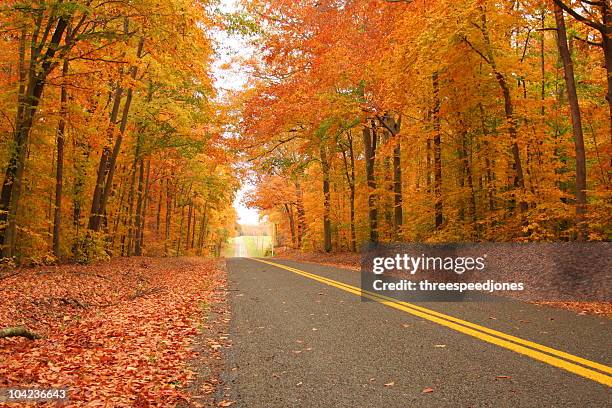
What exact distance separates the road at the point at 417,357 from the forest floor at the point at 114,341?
0.49 metres

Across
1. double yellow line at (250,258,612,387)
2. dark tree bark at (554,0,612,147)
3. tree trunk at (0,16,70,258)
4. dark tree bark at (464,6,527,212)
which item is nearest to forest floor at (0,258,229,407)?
tree trunk at (0,16,70,258)

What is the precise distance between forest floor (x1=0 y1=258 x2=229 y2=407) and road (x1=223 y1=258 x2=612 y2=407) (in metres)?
0.49

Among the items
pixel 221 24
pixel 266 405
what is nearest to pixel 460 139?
pixel 221 24

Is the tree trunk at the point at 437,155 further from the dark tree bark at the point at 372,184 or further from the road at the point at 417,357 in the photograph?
the road at the point at 417,357

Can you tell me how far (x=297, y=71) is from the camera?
19172 millimetres

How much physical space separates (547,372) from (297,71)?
55.8ft

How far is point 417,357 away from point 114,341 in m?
4.39

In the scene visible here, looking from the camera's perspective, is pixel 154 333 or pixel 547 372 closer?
pixel 547 372

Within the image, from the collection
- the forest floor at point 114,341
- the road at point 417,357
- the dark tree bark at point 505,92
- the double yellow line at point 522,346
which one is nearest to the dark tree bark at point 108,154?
the forest floor at point 114,341

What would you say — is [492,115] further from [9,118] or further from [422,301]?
[9,118]

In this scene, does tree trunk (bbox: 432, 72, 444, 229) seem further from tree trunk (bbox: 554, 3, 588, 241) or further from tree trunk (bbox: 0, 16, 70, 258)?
tree trunk (bbox: 0, 16, 70, 258)

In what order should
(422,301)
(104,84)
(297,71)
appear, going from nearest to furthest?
(422,301), (104,84), (297,71)

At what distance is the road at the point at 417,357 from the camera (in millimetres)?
3781

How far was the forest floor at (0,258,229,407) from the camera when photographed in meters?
4.34
